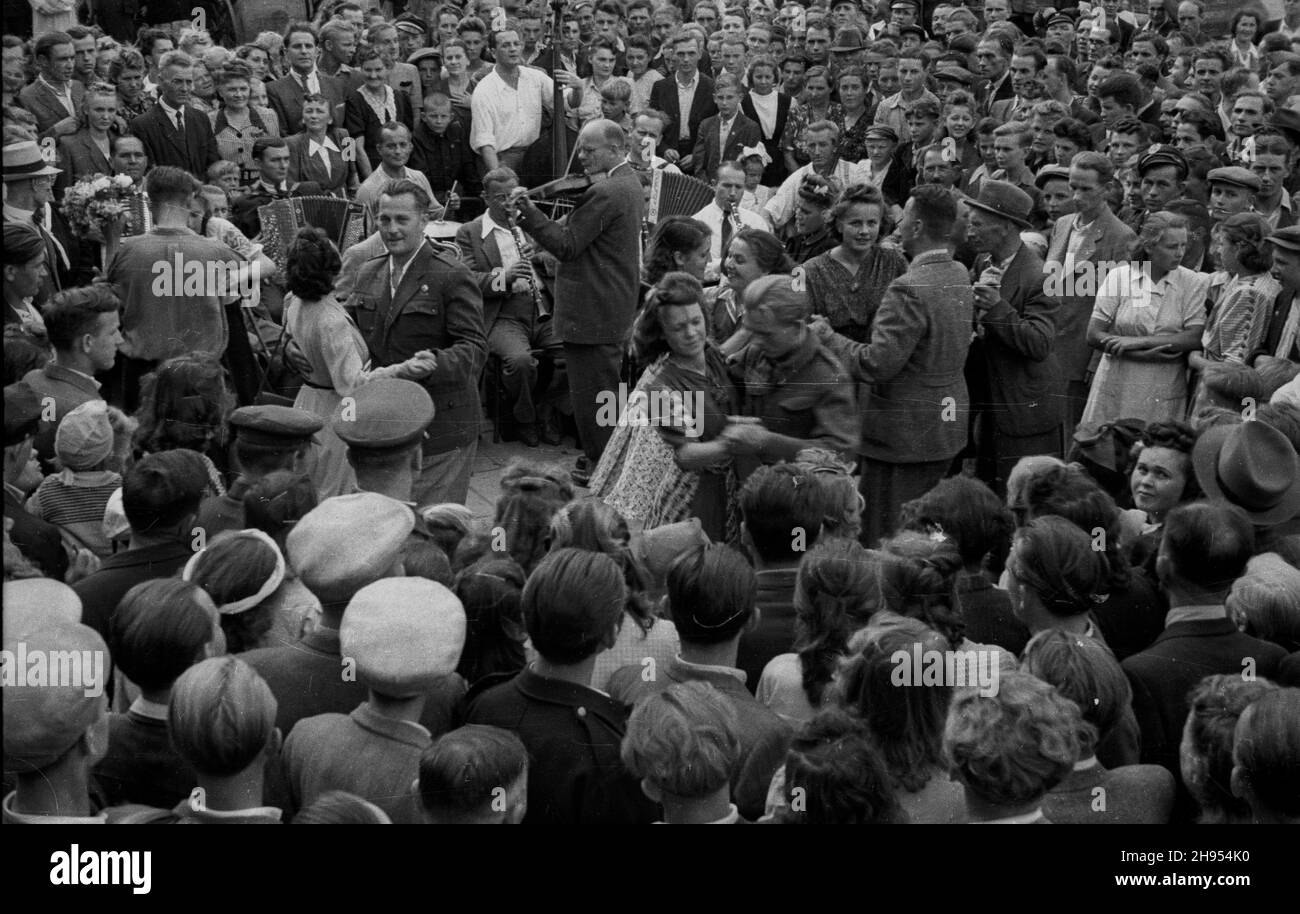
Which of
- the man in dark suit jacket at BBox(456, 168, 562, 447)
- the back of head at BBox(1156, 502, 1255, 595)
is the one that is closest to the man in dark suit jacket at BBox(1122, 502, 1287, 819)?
the back of head at BBox(1156, 502, 1255, 595)

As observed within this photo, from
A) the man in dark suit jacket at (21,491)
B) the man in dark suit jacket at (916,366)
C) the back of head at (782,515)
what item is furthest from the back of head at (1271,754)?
the man in dark suit jacket at (21,491)

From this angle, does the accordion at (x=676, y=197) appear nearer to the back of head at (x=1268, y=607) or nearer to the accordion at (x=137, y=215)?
the accordion at (x=137, y=215)

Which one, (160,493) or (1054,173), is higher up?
(1054,173)

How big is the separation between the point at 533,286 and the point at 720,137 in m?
2.57

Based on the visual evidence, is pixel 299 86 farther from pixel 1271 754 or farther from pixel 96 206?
pixel 1271 754

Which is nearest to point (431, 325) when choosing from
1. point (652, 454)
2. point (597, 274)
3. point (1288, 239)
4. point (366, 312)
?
point (366, 312)

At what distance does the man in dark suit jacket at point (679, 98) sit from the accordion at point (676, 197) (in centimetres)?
210

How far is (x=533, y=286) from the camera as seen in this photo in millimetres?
9125

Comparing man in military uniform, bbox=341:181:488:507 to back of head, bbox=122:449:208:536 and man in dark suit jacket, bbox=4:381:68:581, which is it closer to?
man in dark suit jacket, bbox=4:381:68:581

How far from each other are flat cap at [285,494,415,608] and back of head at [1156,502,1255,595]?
1.88 m

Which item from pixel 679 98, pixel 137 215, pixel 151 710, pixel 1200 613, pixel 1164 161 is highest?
pixel 1164 161

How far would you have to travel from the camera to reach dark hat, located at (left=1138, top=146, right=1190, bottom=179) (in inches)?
311
